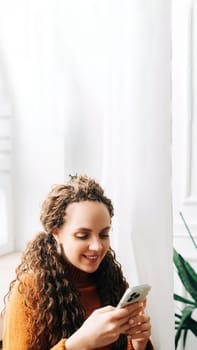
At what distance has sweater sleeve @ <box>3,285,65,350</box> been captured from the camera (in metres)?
1.15

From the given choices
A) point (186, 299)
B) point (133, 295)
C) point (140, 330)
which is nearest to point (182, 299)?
point (186, 299)

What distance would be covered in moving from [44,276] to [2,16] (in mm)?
680

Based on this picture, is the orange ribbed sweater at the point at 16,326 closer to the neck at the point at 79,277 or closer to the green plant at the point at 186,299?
the neck at the point at 79,277

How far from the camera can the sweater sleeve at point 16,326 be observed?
1146mm

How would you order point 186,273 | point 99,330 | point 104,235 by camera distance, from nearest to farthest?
point 99,330 < point 104,235 < point 186,273

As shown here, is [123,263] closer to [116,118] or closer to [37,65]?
[116,118]

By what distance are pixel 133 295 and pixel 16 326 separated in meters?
0.25

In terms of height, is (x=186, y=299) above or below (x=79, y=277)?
below

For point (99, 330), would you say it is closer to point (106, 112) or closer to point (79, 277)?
point (79, 277)

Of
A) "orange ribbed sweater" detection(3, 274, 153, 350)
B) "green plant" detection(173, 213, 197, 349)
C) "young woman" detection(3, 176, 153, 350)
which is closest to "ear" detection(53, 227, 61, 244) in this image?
"young woman" detection(3, 176, 153, 350)

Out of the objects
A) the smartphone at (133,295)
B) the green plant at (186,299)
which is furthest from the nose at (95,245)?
the green plant at (186,299)

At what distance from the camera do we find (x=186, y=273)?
1.67 meters

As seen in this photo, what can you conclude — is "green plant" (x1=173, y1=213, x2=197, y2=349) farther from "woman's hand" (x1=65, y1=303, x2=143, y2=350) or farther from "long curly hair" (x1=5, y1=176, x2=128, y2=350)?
"woman's hand" (x1=65, y1=303, x2=143, y2=350)

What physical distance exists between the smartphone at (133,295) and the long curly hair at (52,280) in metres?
0.13
